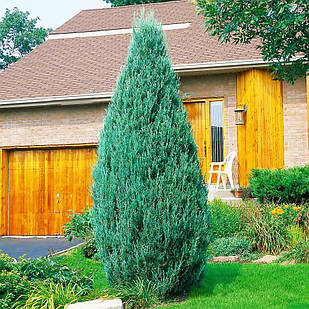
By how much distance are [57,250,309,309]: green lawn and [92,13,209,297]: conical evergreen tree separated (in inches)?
11.8

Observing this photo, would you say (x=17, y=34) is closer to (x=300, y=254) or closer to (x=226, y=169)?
(x=226, y=169)

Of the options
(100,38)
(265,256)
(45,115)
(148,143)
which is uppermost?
(100,38)

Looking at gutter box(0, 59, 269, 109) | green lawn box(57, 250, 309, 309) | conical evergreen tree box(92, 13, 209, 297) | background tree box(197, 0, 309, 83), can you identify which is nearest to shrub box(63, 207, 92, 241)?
green lawn box(57, 250, 309, 309)

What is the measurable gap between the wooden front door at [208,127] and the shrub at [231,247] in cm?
437

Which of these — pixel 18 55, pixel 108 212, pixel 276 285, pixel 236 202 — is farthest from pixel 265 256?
pixel 18 55

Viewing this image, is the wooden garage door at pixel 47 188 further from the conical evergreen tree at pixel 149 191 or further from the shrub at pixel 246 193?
the conical evergreen tree at pixel 149 191

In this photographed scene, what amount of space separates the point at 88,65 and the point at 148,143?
33.2 feet

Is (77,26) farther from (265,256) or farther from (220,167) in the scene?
(265,256)

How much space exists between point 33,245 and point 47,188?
99.5 inches

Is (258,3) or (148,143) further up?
(258,3)

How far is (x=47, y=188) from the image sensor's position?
1302cm

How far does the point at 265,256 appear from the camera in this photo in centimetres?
738

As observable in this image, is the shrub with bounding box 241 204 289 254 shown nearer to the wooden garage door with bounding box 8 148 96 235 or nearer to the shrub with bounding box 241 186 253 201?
the shrub with bounding box 241 186 253 201

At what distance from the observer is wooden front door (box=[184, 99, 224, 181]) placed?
1210 cm
